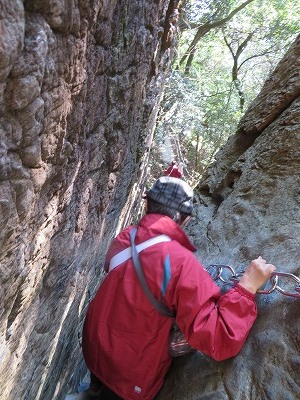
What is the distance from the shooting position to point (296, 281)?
196 cm

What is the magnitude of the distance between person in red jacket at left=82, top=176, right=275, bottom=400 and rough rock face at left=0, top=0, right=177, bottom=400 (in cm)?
42

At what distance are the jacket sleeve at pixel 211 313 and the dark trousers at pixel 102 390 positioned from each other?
2.64 feet

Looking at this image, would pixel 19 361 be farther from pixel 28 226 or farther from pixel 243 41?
pixel 243 41

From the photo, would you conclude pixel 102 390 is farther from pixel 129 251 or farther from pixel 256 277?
pixel 256 277

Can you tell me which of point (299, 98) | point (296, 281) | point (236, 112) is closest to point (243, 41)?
point (236, 112)

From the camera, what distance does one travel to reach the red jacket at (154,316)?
185 centimetres

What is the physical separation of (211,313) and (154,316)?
36 centimetres

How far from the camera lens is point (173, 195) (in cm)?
224

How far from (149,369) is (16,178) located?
1.37m

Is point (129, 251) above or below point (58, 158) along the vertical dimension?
below

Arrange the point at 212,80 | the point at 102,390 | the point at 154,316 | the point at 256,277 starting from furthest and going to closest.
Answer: the point at 212,80 → the point at 102,390 → the point at 154,316 → the point at 256,277

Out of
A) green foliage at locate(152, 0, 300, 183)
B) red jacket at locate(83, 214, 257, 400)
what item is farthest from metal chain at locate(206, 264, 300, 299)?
green foliage at locate(152, 0, 300, 183)

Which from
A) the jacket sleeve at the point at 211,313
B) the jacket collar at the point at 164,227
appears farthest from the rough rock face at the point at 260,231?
the jacket collar at the point at 164,227

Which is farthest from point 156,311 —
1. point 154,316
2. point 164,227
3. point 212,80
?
point 212,80
